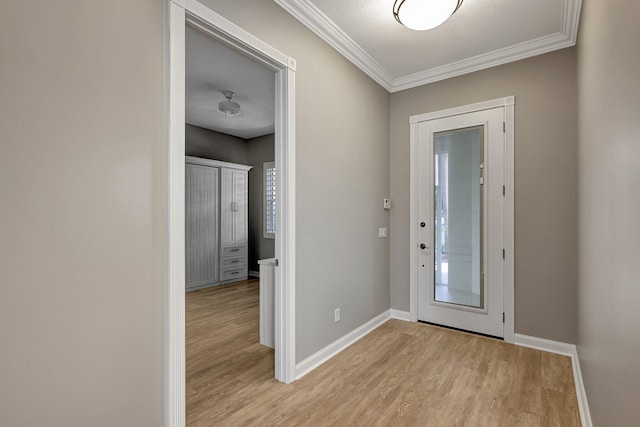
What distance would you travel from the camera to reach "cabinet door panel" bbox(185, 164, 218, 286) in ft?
16.3

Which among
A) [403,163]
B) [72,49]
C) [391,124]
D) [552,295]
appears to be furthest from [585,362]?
[72,49]

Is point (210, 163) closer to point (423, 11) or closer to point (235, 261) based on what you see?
point (235, 261)

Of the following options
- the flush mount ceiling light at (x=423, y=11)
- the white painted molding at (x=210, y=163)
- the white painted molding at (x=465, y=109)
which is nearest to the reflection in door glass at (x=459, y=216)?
the white painted molding at (x=465, y=109)

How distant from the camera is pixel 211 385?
7.27 ft

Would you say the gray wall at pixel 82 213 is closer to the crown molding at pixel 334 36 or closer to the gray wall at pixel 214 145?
the crown molding at pixel 334 36

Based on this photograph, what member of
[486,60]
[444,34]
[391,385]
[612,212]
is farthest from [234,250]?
[612,212]

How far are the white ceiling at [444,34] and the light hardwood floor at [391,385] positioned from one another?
8.95ft

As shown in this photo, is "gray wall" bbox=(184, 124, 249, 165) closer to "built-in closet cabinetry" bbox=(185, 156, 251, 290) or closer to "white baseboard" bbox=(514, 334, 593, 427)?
"built-in closet cabinetry" bbox=(185, 156, 251, 290)

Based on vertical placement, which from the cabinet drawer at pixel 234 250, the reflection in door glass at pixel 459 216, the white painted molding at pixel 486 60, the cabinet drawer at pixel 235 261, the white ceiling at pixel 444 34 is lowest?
the cabinet drawer at pixel 235 261

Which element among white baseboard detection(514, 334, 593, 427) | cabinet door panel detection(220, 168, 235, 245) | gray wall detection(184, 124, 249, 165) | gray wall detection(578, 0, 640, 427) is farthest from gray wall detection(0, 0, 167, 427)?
gray wall detection(184, 124, 249, 165)

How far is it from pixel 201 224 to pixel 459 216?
400 centimetres

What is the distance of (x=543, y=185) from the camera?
276 centimetres

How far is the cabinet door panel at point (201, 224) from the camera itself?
4.97 metres

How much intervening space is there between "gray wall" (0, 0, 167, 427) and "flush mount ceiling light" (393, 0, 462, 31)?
5.01 ft
